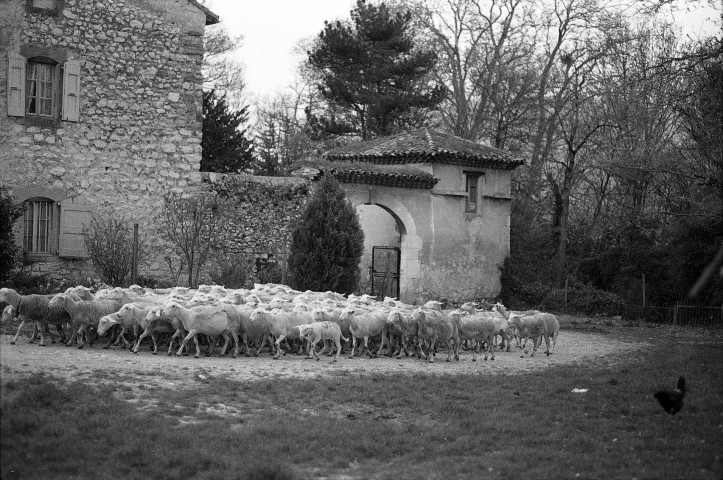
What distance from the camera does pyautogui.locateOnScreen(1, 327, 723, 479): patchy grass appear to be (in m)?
8.82

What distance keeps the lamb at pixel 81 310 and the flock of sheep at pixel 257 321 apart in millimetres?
16

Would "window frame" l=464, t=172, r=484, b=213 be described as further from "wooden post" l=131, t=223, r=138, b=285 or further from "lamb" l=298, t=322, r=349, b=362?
"lamb" l=298, t=322, r=349, b=362

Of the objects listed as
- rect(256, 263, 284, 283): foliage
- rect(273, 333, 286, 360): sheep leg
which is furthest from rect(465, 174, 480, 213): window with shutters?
rect(273, 333, 286, 360): sheep leg

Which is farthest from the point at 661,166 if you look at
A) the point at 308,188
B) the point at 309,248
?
the point at 308,188

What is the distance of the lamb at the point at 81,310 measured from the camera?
1486 cm

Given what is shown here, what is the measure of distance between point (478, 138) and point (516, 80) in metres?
3.65

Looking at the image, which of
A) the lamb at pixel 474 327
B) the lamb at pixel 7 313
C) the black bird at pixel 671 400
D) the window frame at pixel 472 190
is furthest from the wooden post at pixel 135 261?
the black bird at pixel 671 400

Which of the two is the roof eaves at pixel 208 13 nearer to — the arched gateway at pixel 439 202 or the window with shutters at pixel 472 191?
the arched gateway at pixel 439 202

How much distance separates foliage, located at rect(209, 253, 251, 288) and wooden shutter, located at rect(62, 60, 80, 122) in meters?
5.27

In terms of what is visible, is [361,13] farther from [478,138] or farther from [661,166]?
[661,166]

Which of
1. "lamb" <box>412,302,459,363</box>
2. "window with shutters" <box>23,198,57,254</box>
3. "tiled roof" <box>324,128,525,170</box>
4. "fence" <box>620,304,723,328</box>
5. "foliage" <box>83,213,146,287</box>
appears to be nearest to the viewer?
"lamb" <box>412,302,459,363</box>

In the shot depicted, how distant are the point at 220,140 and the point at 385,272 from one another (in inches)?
435

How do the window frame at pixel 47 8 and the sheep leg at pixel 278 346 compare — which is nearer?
the sheep leg at pixel 278 346

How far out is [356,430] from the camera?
10.3 m
